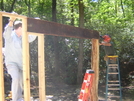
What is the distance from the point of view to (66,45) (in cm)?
1073

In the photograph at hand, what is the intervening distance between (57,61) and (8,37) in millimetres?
7662

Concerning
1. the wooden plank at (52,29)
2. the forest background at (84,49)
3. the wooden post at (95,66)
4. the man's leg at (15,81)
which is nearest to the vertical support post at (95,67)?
the wooden post at (95,66)

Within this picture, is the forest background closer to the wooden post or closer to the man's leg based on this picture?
the wooden post

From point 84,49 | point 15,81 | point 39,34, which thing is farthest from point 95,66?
point 84,49

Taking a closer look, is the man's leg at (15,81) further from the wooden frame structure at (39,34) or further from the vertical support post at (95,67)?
the vertical support post at (95,67)

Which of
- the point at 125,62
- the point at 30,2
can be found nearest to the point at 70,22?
the point at 30,2

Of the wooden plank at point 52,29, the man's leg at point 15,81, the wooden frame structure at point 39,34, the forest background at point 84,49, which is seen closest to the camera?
the wooden frame structure at point 39,34

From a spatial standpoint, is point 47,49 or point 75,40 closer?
point 75,40

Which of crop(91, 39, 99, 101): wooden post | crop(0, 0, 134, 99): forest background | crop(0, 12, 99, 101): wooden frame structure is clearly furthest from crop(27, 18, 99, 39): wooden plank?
crop(0, 0, 134, 99): forest background

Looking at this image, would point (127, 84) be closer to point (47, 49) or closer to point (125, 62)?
point (125, 62)

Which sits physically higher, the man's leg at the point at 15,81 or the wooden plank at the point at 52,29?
the wooden plank at the point at 52,29

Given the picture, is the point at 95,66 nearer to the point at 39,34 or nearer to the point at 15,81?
the point at 39,34

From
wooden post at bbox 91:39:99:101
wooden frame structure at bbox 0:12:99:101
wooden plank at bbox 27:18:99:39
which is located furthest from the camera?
wooden post at bbox 91:39:99:101

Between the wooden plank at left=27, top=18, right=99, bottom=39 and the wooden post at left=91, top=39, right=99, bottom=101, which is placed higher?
the wooden plank at left=27, top=18, right=99, bottom=39
